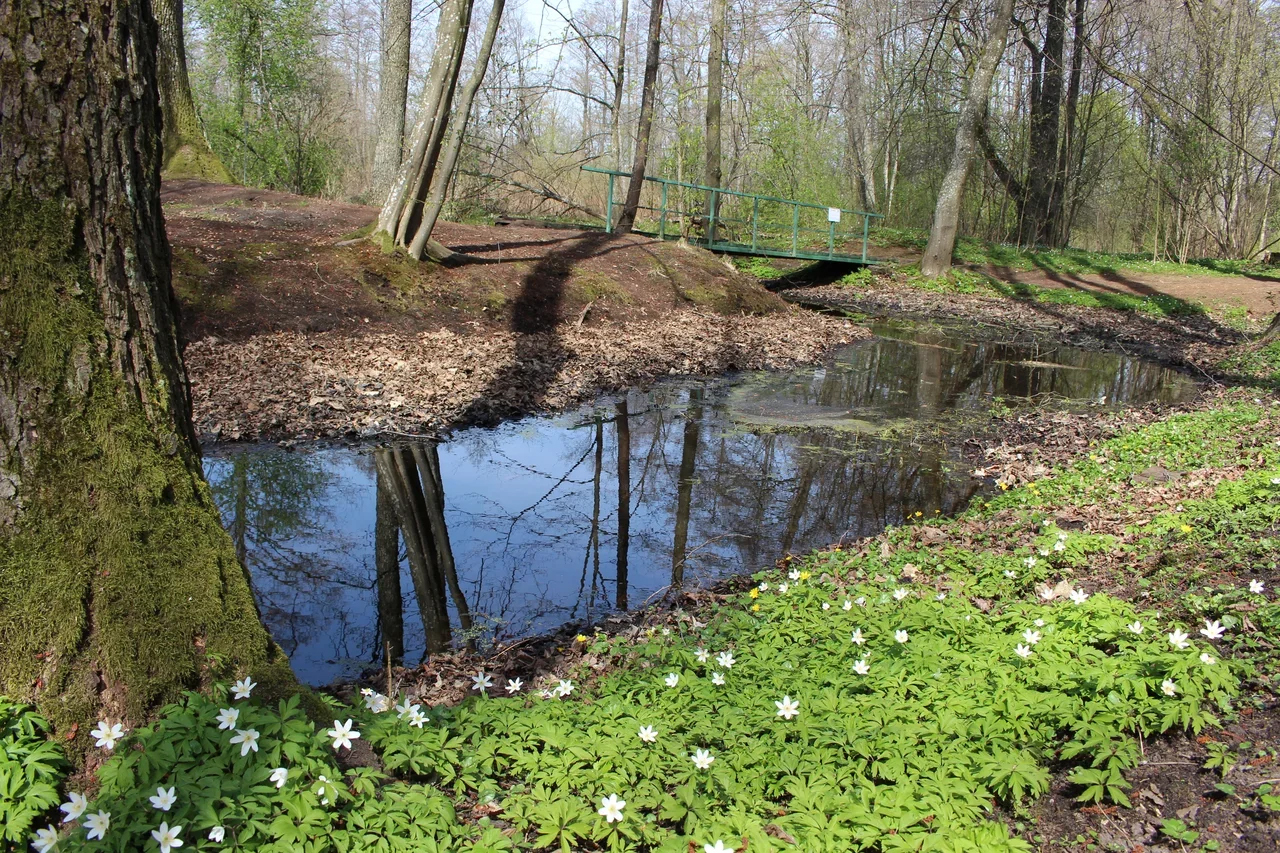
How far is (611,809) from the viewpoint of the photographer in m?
2.54

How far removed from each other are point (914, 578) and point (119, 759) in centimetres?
399

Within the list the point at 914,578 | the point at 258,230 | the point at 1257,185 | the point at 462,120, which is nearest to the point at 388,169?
the point at 258,230

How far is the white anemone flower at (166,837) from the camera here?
2.11 m

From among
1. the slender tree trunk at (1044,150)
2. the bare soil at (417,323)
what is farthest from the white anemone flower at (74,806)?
the slender tree trunk at (1044,150)

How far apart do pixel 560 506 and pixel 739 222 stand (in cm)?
1465

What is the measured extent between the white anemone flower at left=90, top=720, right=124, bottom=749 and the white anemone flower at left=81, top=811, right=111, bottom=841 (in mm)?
301

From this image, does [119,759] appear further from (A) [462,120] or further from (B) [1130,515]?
(A) [462,120]

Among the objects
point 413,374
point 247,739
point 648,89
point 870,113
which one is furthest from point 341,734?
point 870,113

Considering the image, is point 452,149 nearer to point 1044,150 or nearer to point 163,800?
point 163,800

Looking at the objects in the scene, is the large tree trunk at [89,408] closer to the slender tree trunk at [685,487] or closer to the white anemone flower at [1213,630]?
the slender tree trunk at [685,487]

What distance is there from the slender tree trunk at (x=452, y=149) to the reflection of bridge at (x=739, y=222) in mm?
3479

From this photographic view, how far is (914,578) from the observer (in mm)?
4988

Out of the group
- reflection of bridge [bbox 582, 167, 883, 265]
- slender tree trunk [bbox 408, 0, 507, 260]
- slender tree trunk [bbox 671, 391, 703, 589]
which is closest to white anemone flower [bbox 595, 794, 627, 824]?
slender tree trunk [bbox 671, 391, 703, 589]

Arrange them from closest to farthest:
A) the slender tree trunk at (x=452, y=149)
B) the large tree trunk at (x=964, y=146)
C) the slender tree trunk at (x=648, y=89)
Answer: the slender tree trunk at (x=452, y=149)
the slender tree trunk at (x=648, y=89)
the large tree trunk at (x=964, y=146)
